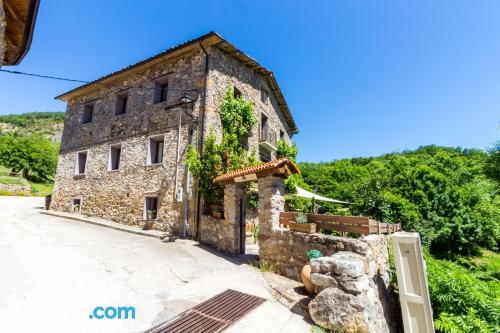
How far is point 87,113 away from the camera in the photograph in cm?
1465

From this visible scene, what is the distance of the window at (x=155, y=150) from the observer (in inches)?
438

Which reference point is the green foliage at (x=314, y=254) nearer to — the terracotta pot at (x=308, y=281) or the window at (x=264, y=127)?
the terracotta pot at (x=308, y=281)

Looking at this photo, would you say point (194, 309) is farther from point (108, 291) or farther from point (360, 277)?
point (360, 277)

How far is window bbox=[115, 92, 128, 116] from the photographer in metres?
12.9

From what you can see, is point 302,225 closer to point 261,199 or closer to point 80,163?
point 261,199

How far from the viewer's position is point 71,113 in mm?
15156

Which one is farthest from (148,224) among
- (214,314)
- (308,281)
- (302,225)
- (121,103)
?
(308,281)

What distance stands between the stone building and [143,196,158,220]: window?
1.7 inches

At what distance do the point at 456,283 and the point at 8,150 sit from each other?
6018 cm

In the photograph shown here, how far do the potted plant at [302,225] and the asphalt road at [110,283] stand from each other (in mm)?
1478

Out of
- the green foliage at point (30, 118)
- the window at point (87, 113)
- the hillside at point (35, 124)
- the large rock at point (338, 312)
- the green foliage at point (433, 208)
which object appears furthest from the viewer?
the green foliage at point (30, 118)

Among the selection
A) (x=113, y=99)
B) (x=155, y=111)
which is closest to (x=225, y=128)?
(x=155, y=111)

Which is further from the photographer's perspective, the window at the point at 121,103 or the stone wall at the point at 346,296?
the window at the point at 121,103

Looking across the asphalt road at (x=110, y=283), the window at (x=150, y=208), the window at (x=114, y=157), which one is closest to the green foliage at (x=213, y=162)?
the asphalt road at (x=110, y=283)
